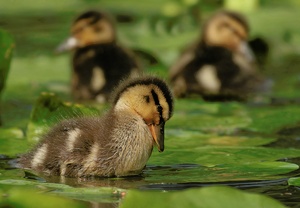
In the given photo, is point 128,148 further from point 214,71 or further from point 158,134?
point 214,71

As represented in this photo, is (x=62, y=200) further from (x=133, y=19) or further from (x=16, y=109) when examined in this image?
(x=133, y=19)

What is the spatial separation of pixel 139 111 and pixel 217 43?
3.01m

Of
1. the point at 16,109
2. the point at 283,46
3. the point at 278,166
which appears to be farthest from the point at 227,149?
the point at 283,46

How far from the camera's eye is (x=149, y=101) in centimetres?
438

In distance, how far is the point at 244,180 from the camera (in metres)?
4.19

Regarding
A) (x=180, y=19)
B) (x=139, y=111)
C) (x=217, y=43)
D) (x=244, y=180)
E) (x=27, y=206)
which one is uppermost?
(x=180, y=19)

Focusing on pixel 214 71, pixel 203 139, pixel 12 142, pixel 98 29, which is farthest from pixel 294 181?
pixel 98 29

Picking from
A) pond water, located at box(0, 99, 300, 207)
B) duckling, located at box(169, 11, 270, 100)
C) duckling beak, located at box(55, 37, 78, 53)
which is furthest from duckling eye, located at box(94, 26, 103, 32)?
pond water, located at box(0, 99, 300, 207)

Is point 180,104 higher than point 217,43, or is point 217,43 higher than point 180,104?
point 217,43

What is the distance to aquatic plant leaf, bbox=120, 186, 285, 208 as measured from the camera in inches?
118

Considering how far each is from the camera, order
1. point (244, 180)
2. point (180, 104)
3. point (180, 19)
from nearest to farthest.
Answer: point (244, 180)
point (180, 104)
point (180, 19)

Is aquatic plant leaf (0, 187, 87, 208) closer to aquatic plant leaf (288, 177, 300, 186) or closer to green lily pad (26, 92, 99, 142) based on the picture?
aquatic plant leaf (288, 177, 300, 186)

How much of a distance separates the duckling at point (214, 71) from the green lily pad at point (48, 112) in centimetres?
170

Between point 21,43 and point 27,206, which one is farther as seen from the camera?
point 21,43
